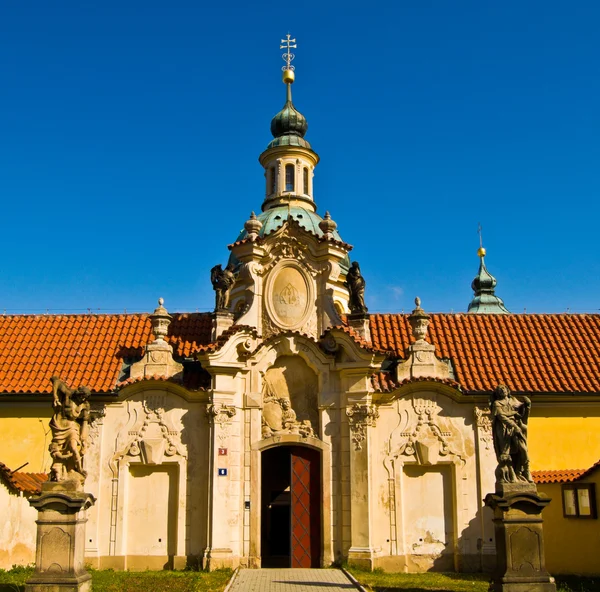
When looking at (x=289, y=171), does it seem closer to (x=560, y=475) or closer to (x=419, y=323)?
(x=419, y=323)

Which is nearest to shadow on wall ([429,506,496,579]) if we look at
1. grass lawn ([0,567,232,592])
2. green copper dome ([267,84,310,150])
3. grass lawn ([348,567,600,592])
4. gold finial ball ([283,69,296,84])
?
grass lawn ([348,567,600,592])

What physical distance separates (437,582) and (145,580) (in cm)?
719

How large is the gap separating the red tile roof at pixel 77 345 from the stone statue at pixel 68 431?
19.1 ft

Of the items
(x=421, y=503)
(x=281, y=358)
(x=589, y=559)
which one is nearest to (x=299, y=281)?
(x=281, y=358)

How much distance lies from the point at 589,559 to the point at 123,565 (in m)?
12.8

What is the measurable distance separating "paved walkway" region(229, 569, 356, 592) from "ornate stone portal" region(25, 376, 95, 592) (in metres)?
3.69

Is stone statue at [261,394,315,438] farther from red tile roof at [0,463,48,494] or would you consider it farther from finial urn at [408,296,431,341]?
red tile roof at [0,463,48,494]

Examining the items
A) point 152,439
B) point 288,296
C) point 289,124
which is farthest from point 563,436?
point 289,124

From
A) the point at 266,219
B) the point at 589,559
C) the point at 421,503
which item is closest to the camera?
the point at 589,559

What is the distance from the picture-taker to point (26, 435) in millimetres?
22406

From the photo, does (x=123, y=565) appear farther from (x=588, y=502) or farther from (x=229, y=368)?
(x=588, y=502)

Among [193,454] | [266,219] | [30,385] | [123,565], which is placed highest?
[266,219]

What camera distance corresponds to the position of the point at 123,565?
836 inches

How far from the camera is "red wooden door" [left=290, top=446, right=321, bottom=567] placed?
21.4m
